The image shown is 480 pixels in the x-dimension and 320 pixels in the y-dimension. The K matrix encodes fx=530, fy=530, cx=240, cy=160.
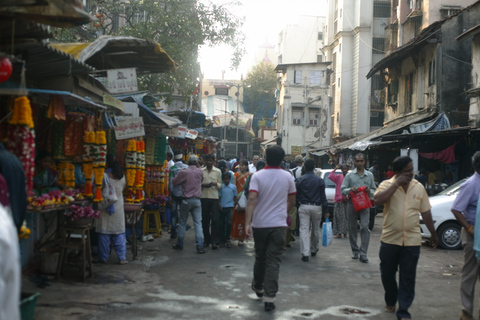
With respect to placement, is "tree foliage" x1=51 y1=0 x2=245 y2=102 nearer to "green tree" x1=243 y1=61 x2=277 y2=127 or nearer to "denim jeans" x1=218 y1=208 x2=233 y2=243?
"denim jeans" x1=218 y1=208 x2=233 y2=243

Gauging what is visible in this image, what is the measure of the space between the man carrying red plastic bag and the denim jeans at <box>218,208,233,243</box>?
2.80 metres

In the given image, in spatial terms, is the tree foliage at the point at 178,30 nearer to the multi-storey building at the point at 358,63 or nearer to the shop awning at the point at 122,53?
the shop awning at the point at 122,53

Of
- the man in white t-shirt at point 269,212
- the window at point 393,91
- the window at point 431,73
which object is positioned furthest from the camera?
the window at point 393,91

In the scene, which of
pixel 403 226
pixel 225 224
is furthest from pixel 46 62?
pixel 225 224

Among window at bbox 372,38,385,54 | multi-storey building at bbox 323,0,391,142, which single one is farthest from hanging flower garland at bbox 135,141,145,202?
window at bbox 372,38,385,54

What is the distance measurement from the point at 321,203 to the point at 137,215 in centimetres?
366

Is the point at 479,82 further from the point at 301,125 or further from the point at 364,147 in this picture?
the point at 301,125

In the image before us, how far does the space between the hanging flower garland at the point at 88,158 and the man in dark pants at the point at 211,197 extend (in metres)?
3.31

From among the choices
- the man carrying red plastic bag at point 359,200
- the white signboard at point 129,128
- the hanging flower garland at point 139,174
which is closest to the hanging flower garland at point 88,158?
the white signboard at point 129,128

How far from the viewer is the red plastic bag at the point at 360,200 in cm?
1005

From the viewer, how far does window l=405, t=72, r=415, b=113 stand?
1054 inches

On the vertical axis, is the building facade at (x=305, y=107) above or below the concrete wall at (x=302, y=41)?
below

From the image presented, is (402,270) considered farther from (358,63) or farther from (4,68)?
(358,63)

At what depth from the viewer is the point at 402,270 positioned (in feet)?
19.9
